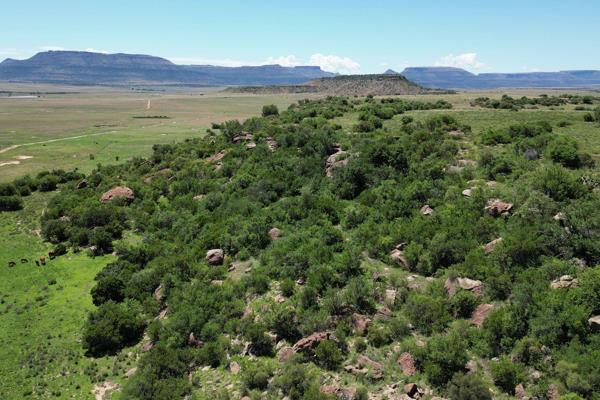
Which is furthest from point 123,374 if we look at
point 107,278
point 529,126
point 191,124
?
point 191,124

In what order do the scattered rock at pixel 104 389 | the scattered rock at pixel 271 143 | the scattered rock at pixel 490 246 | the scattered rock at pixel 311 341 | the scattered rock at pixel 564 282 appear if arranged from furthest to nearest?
the scattered rock at pixel 271 143
the scattered rock at pixel 490 246
the scattered rock at pixel 104 389
the scattered rock at pixel 311 341
the scattered rock at pixel 564 282

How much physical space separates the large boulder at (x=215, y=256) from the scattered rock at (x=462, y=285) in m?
14.4

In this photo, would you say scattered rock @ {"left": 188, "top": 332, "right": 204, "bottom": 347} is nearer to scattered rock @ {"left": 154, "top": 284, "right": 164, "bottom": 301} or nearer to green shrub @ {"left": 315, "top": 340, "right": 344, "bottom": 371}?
scattered rock @ {"left": 154, "top": 284, "right": 164, "bottom": 301}

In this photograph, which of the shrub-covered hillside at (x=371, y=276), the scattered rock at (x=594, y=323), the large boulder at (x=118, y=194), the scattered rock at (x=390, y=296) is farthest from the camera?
the large boulder at (x=118, y=194)

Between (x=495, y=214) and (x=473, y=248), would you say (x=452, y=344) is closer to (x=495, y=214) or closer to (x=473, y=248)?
(x=473, y=248)

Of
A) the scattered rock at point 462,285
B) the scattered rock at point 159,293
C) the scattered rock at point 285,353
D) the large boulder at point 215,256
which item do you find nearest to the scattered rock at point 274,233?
the large boulder at point 215,256

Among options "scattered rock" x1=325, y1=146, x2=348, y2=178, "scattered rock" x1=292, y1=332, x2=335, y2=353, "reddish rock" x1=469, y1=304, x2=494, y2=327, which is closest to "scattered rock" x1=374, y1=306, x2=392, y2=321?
"scattered rock" x1=292, y1=332, x2=335, y2=353

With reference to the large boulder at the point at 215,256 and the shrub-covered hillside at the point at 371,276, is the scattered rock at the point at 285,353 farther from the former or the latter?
the large boulder at the point at 215,256

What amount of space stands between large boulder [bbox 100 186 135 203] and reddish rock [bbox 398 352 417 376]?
35.6 meters

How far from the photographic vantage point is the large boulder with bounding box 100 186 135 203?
1821 inches

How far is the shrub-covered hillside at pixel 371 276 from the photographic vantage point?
17.4 metres

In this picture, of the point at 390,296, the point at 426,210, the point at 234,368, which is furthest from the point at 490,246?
the point at 234,368

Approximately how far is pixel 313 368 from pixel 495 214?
45.4 ft

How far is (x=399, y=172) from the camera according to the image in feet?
119
